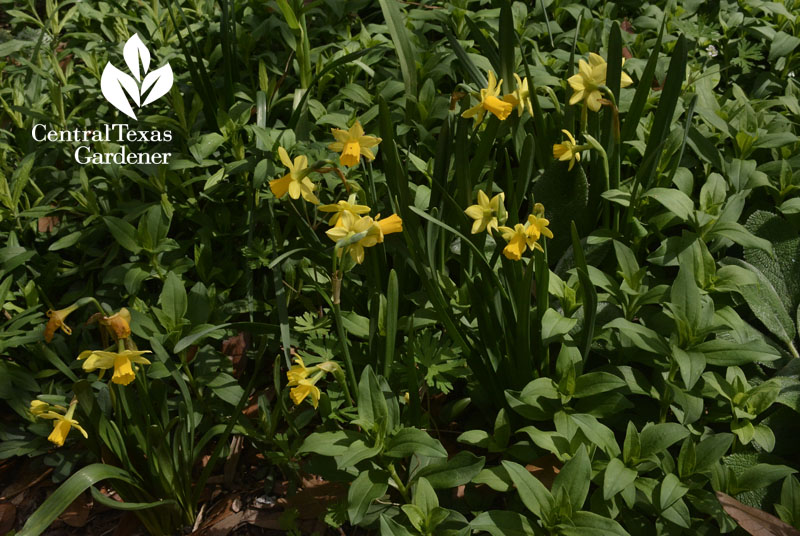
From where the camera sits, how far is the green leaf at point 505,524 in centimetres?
144

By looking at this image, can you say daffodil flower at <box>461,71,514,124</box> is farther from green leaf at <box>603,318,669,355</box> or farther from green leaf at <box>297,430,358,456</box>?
green leaf at <box>297,430,358,456</box>

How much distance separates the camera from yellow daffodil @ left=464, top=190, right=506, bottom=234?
1.54 metres

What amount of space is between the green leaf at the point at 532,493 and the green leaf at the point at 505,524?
0.04 m

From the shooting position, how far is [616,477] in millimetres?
1424

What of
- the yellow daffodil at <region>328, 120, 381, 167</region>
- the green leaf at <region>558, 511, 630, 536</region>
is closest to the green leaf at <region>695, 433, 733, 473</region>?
the green leaf at <region>558, 511, 630, 536</region>

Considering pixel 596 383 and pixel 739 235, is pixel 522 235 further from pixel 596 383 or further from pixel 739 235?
pixel 739 235

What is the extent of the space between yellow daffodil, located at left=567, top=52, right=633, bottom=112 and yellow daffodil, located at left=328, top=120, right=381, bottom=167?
0.55 meters

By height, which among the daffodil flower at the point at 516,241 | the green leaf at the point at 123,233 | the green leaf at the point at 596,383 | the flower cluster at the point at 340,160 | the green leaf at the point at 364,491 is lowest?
the green leaf at the point at 364,491

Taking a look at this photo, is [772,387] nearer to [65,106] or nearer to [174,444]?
[174,444]

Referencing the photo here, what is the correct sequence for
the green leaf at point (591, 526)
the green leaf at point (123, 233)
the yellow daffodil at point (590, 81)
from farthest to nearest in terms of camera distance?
the green leaf at point (123, 233), the yellow daffodil at point (590, 81), the green leaf at point (591, 526)

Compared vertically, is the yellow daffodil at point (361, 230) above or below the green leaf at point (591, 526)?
above

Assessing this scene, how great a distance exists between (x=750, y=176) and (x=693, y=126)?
242mm

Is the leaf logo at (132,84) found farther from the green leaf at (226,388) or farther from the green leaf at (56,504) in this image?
the green leaf at (56,504)

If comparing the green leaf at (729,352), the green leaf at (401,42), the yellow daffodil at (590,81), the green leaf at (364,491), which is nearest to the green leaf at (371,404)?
the green leaf at (364,491)
